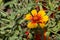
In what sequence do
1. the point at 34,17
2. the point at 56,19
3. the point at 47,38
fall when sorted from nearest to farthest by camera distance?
the point at 34,17, the point at 47,38, the point at 56,19

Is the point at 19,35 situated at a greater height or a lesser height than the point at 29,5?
lesser

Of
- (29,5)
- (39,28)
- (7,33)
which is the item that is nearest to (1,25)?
(7,33)

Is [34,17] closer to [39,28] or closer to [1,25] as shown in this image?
[39,28]

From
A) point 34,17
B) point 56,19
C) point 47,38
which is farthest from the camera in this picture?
point 56,19

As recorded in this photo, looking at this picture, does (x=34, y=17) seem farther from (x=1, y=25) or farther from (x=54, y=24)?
(x=1, y=25)

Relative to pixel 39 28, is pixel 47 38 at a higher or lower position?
lower

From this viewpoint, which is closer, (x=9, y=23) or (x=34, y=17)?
(x=34, y=17)

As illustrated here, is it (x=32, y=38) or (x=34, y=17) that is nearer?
(x=34, y=17)

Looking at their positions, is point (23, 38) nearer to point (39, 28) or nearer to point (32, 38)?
point (32, 38)

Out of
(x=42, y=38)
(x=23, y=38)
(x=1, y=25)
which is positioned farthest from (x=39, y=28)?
(x=1, y=25)
